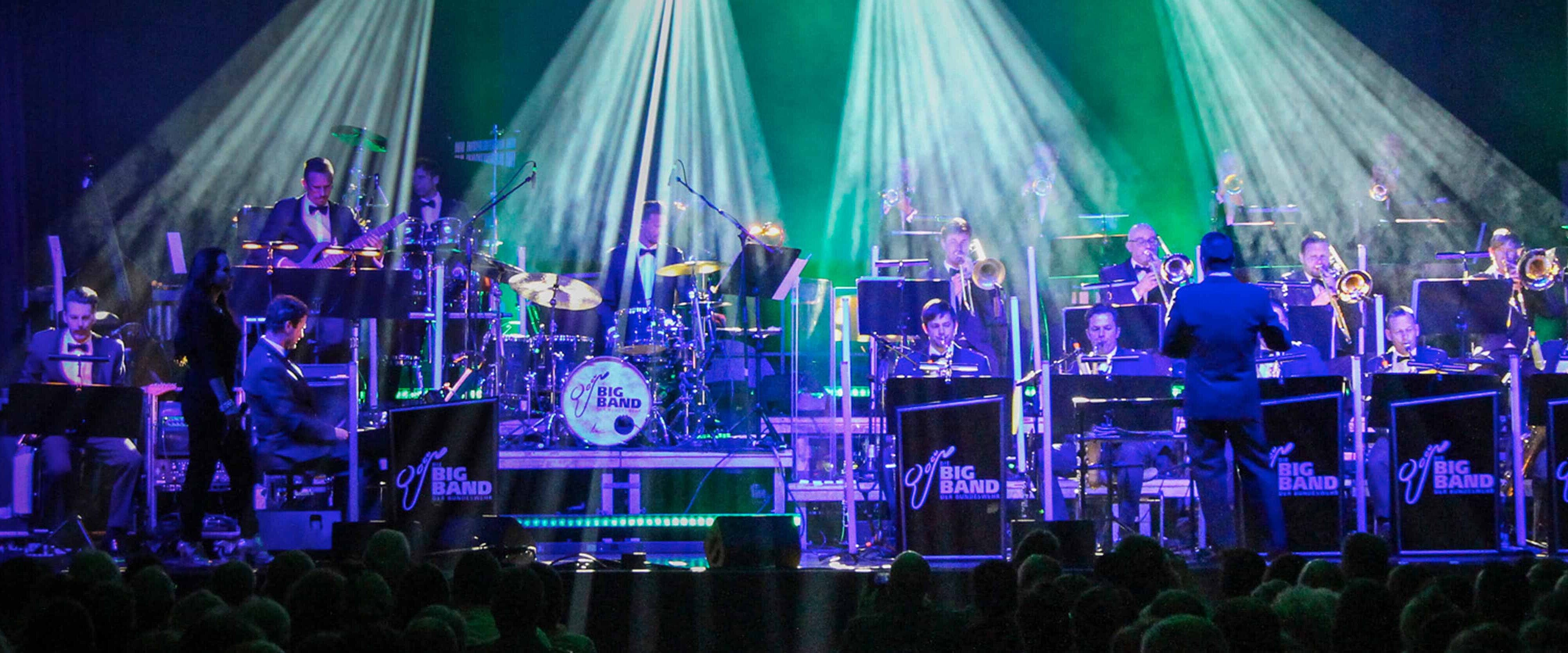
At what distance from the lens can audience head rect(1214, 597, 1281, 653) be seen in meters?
3.74

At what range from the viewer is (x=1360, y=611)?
13.6 ft

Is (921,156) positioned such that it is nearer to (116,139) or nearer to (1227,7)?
(1227,7)

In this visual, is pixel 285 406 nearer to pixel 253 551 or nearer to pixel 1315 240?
pixel 253 551

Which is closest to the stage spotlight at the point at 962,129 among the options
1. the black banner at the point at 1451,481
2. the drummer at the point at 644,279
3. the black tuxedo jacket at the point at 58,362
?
the drummer at the point at 644,279

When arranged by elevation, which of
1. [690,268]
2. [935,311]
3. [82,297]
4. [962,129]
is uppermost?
[962,129]

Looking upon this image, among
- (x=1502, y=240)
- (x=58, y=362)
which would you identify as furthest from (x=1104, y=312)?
(x=58, y=362)

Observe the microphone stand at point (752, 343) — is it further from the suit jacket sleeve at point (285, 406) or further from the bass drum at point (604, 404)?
the suit jacket sleeve at point (285, 406)

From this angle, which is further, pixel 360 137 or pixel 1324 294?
pixel 360 137

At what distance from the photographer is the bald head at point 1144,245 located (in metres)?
11.4

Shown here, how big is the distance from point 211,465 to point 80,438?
1.30 metres

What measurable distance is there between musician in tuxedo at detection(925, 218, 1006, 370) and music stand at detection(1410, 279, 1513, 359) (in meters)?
3.14

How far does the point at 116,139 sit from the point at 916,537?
862 cm

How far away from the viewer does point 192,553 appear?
7.75m

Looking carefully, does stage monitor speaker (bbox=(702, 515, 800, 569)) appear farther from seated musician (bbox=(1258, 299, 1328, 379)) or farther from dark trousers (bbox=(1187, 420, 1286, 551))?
seated musician (bbox=(1258, 299, 1328, 379))
